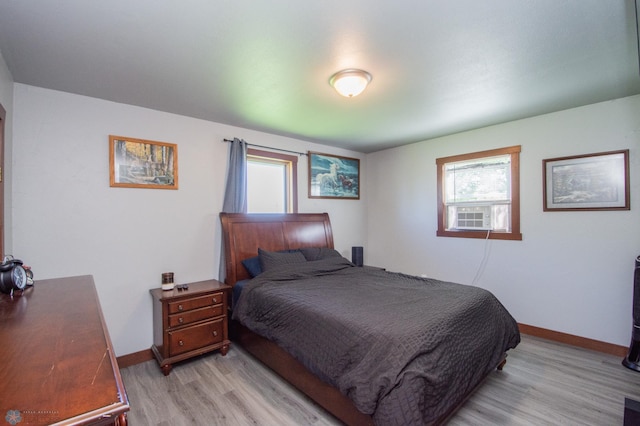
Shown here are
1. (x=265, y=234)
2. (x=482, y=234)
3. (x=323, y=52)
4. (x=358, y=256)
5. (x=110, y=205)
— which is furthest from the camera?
(x=358, y=256)

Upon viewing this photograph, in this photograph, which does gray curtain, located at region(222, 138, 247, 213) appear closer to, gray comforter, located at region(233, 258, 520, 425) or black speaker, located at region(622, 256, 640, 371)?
gray comforter, located at region(233, 258, 520, 425)

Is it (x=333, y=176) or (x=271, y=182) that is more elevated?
(x=333, y=176)

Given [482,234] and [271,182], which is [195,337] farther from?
[482,234]

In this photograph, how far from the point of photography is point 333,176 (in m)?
4.72

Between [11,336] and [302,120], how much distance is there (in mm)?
2962

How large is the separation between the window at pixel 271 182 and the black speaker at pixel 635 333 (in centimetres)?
366

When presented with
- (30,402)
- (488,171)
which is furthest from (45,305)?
(488,171)

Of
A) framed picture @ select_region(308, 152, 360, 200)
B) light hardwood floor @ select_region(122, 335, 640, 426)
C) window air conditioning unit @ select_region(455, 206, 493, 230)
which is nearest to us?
light hardwood floor @ select_region(122, 335, 640, 426)

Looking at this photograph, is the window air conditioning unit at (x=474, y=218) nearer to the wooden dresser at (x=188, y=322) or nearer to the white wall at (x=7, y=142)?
the wooden dresser at (x=188, y=322)

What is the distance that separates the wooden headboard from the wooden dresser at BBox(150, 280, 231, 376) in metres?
0.38

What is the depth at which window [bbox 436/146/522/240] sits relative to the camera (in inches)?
141

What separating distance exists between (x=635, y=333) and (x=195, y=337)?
13.4ft

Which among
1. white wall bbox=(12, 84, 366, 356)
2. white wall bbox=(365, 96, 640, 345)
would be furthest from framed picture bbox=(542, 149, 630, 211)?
white wall bbox=(12, 84, 366, 356)

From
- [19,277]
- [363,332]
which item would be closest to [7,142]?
[19,277]
